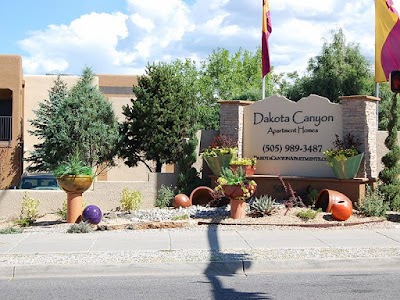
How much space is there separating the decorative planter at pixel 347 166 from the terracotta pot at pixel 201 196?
3.55 m

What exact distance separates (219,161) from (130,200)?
2.71 metres

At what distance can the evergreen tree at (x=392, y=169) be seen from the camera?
1630 centimetres

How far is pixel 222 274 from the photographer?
10000mm

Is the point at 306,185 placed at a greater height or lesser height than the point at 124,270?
greater

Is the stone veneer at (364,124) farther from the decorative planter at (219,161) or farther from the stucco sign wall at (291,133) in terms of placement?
the decorative planter at (219,161)

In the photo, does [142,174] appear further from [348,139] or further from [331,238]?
[331,238]

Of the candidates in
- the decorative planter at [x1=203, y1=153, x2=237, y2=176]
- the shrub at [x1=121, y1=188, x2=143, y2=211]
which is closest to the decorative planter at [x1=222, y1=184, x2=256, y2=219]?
the decorative planter at [x1=203, y1=153, x2=237, y2=176]

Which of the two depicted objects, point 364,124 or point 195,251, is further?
point 364,124

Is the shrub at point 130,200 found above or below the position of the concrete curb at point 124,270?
above

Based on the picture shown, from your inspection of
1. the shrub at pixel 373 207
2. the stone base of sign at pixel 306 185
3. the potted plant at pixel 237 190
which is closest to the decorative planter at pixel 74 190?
the potted plant at pixel 237 190

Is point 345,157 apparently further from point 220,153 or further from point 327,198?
point 220,153

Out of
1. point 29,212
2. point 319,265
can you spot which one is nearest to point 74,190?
point 29,212

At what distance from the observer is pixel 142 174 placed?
30484 millimetres

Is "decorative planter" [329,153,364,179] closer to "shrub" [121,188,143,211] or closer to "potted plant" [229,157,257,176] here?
"potted plant" [229,157,257,176]
